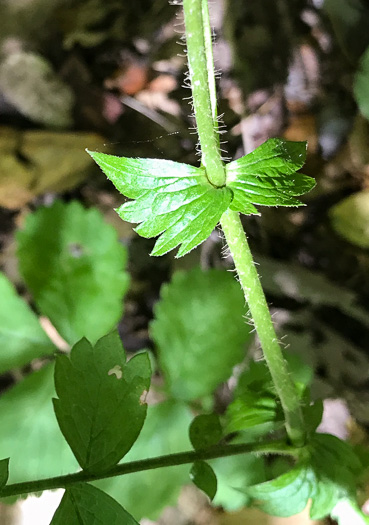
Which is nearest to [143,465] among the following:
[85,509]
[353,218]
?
[85,509]

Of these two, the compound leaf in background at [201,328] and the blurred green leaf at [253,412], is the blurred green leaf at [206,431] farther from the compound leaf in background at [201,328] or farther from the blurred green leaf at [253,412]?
the compound leaf in background at [201,328]

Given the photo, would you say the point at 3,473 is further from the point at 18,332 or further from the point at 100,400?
the point at 18,332

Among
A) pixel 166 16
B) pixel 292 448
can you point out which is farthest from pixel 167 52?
pixel 292 448

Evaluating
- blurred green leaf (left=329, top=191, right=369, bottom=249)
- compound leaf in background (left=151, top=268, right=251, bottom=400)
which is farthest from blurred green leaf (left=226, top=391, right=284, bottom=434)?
blurred green leaf (left=329, top=191, right=369, bottom=249)

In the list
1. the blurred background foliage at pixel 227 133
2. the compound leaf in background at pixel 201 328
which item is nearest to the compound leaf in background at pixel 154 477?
the compound leaf in background at pixel 201 328

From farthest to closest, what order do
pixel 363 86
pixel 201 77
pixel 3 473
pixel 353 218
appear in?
1. pixel 353 218
2. pixel 363 86
3. pixel 3 473
4. pixel 201 77

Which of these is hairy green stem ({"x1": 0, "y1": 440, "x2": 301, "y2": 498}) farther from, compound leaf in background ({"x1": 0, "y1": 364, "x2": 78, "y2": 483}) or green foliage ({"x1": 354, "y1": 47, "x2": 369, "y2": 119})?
green foliage ({"x1": 354, "y1": 47, "x2": 369, "y2": 119})

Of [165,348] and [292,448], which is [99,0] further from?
[292,448]
